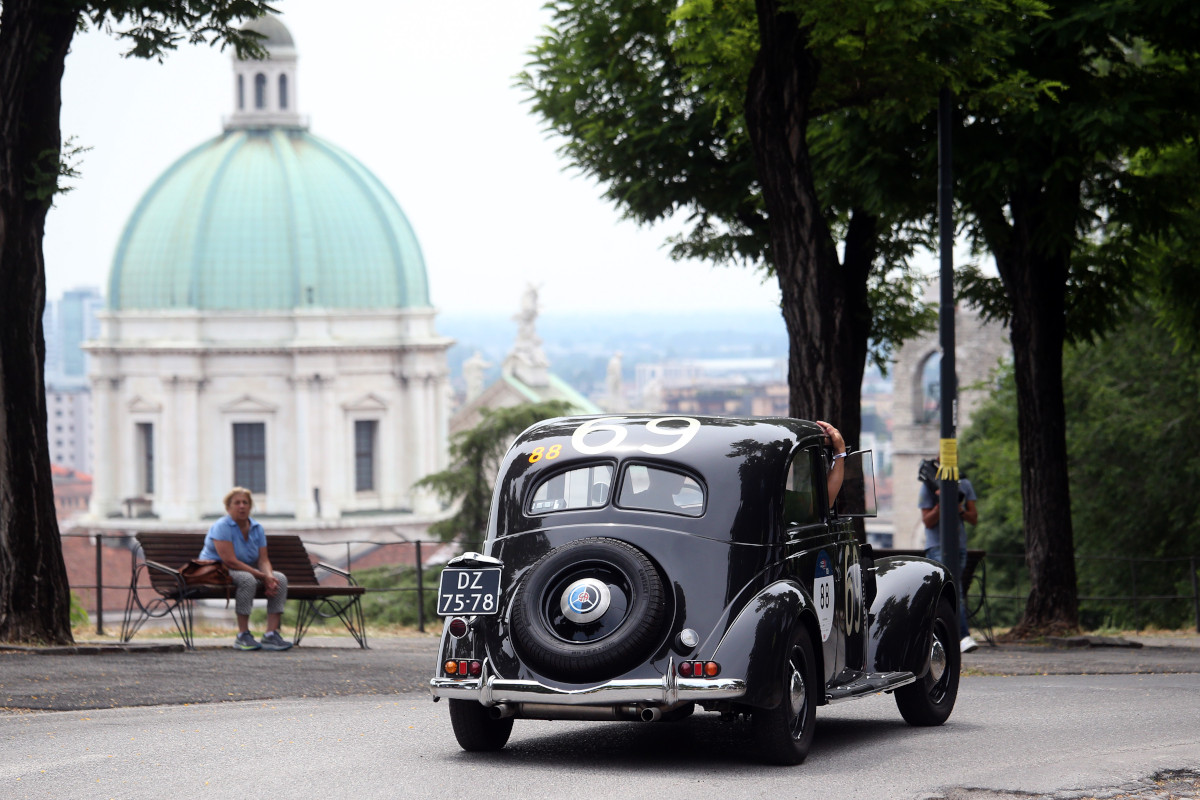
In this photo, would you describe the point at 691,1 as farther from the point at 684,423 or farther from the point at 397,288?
the point at 397,288

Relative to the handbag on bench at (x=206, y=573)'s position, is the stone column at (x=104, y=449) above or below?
above

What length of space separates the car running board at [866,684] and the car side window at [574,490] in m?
1.61

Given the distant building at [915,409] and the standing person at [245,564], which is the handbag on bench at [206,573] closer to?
the standing person at [245,564]

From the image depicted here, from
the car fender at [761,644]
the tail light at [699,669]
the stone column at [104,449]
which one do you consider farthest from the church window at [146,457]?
the tail light at [699,669]

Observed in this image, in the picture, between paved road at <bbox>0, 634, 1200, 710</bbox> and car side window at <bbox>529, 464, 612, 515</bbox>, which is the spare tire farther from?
paved road at <bbox>0, 634, 1200, 710</bbox>

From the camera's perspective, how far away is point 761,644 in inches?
346

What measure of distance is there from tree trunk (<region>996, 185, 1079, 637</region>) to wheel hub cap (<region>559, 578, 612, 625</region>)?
12518 mm

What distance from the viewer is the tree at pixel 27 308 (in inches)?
598

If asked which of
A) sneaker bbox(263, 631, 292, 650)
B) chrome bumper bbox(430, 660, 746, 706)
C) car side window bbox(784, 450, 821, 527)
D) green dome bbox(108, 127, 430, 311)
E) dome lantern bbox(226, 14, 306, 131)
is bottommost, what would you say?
sneaker bbox(263, 631, 292, 650)

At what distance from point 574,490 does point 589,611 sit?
88 centimetres

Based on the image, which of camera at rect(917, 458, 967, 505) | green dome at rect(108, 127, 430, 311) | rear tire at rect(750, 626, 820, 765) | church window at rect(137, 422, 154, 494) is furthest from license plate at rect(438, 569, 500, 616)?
church window at rect(137, 422, 154, 494)

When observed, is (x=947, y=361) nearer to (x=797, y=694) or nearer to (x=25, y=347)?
(x=25, y=347)

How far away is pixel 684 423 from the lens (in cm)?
977

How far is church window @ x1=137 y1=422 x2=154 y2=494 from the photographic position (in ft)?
321
